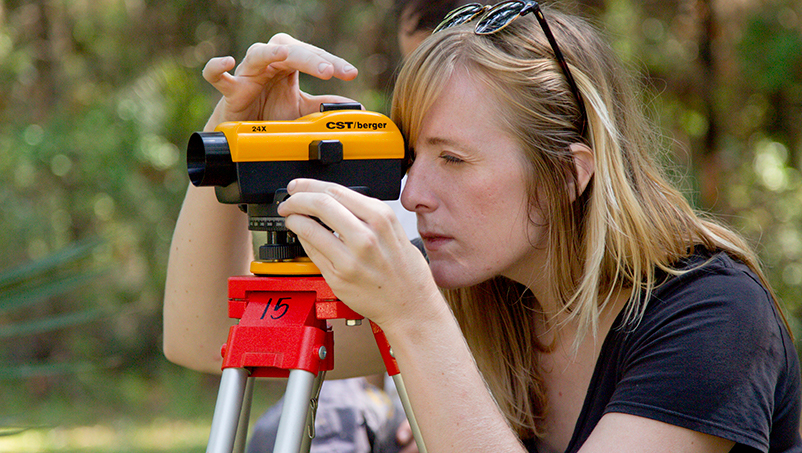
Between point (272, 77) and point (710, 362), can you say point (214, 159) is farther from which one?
Result: point (710, 362)

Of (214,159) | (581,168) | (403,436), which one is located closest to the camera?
(214,159)

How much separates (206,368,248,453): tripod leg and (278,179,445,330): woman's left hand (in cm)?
23

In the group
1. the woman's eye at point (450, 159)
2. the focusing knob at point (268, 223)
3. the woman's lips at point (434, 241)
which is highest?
the woman's eye at point (450, 159)

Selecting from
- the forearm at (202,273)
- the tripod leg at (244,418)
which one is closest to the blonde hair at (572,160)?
the forearm at (202,273)

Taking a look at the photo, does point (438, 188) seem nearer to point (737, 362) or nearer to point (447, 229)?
point (447, 229)

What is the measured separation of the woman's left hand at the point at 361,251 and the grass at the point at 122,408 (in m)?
4.51

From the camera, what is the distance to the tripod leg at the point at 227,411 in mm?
1189

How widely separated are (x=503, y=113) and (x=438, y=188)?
22 centimetres

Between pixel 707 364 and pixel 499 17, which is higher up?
pixel 499 17

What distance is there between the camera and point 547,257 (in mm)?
1701

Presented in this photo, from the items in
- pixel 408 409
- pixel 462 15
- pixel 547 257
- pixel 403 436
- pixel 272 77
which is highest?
pixel 462 15

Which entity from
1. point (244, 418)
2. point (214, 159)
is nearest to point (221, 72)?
point (214, 159)

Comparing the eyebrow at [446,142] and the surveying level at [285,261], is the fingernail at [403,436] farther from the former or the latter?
the eyebrow at [446,142]

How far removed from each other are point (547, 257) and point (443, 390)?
586mm
